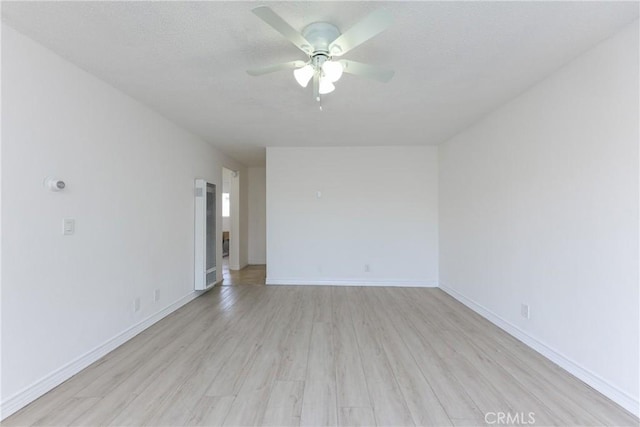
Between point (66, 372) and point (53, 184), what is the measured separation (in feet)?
4.42

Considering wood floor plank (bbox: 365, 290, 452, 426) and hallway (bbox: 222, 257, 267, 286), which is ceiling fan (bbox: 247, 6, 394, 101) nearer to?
wood floor plank (bbox: 365, 290, 452, 426)

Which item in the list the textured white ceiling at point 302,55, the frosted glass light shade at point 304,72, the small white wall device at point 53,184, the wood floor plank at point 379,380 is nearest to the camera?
the textured white ceiling at point 302,55

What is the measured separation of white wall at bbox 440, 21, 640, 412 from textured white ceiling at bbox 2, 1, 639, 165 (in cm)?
24

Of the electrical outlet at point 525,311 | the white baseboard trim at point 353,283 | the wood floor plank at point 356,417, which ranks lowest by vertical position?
the wood floor plank at point 356,417

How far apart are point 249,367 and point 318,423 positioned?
32.0 inches

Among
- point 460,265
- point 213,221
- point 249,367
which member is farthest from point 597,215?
point 213,221

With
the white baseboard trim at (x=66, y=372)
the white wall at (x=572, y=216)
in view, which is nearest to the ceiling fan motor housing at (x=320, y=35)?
the white wall at (x=572, y=216)

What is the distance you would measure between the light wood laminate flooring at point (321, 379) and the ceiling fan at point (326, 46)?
2.07 metres

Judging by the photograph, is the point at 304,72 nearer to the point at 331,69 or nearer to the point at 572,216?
the point at 331,69

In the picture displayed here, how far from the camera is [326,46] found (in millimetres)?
1789

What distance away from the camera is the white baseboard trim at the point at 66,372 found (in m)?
1.76

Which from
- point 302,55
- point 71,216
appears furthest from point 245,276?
point 302,55

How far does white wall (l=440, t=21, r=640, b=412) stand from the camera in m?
1.82

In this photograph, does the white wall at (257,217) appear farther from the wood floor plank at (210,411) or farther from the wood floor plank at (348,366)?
the wood floor plank at (210,411)
